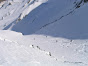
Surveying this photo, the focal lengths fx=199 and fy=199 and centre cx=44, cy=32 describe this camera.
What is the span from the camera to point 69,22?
22.7 m

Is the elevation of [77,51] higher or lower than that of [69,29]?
lower

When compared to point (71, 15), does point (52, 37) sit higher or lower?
lower

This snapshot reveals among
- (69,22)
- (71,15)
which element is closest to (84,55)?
(69,22)

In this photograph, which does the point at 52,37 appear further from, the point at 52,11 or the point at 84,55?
the point at 52,11

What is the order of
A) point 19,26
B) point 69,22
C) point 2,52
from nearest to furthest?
point 2,52
point 69,22
point 19,26

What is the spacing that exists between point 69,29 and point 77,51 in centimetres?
656

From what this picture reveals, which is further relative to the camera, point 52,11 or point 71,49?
point 52,11

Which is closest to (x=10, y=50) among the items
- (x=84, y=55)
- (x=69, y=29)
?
(x=84, y=55)

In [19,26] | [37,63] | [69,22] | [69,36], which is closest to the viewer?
[37,63]

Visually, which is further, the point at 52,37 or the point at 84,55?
the point at 52,37

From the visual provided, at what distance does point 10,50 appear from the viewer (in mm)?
9703

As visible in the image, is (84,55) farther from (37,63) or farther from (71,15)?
(71,15)

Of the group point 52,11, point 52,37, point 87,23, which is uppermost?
point 52,11

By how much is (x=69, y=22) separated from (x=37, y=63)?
15.0m
